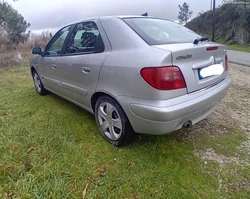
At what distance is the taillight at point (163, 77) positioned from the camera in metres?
1.83

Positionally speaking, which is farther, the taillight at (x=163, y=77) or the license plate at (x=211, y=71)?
the license plate at (x=211, y=71)

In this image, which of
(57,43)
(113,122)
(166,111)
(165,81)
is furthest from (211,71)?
(57,43)

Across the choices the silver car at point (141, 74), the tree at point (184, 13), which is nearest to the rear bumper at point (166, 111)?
the silver car at point (141, 74)

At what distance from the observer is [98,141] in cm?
265

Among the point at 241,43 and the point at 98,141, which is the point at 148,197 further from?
the point at 241,43

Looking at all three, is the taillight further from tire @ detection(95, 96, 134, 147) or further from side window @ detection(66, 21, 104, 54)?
side window @ detection(66, 21, 104, 54)

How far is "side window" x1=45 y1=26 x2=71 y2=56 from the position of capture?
10.7 feet

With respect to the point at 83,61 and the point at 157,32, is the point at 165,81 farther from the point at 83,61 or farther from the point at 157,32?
the point at 83,61

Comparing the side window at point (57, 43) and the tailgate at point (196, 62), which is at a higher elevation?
the side window at point (57, 43)

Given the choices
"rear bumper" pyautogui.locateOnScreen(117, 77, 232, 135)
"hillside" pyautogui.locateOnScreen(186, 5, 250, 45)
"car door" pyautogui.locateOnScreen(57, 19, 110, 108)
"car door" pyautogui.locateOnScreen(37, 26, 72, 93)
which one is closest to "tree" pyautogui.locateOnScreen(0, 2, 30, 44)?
"car door" pyautogui.locateOnScreen(37, 26, 72, 93)

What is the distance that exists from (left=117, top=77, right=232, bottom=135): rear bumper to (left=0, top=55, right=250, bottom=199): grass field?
447 millimetres

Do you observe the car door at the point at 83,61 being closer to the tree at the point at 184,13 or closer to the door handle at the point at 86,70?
the door handle at the point at 86,70

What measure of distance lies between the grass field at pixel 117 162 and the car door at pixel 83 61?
54 cm

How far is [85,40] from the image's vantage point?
107 inches
